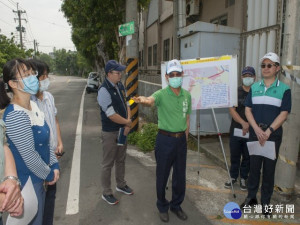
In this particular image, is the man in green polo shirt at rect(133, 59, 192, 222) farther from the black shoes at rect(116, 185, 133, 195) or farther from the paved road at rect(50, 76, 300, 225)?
the black shoes at rect(116, 185, 133, 195)

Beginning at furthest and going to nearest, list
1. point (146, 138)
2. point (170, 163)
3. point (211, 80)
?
point (146, 138) < point (211, 80) < point (170, 163)

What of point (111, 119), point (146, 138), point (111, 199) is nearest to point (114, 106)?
point (111, 119)

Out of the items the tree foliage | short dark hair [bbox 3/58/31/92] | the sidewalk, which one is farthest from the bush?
the tree foliage

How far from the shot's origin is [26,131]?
2.00m

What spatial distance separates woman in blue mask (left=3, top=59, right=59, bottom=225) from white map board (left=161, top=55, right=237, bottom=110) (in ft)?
7.39

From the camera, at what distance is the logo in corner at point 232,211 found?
3648 mm

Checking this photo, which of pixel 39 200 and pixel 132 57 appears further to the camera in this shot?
pixel 132 57

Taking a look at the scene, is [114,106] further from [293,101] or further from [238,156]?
[293,101]

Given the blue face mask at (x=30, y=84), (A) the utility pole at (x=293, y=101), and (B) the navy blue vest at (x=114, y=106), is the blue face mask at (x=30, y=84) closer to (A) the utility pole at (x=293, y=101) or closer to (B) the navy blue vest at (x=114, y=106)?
(B) the navy blue vest at (x=114, y=106)

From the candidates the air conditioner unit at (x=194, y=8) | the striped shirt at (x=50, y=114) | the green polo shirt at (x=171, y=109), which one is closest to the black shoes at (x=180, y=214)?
the green polo shirt at (x=171, y=109)

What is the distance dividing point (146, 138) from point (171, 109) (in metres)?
3.56

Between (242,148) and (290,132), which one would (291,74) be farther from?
(242,148)

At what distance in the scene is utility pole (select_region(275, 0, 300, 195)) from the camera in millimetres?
3629

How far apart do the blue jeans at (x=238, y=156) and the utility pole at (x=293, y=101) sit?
0.54 m
